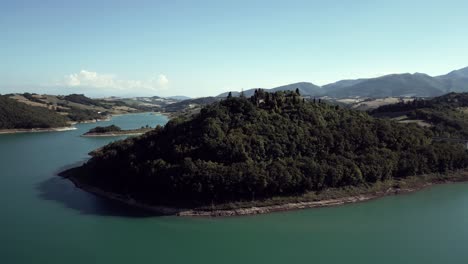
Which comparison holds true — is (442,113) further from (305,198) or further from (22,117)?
(22,117)

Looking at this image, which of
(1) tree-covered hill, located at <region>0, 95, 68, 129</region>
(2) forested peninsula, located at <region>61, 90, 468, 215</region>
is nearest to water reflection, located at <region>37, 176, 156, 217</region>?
(2) forested peninsula, located at <region>61, 90, 468, 215</region>

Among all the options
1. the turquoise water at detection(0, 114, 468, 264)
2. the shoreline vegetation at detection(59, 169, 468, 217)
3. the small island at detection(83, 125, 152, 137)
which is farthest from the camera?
the small island at detection(83, 125, 152, 137)

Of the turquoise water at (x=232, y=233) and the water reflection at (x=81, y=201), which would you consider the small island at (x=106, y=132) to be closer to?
the water reflection at (x=81, y=201)

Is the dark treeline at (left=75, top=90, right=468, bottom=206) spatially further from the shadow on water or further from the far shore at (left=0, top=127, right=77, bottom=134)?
the far shore at (left=0, top=127, right=77, bottom=134)

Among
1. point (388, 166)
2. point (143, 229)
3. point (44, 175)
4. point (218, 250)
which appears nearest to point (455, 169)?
point (388, 166)

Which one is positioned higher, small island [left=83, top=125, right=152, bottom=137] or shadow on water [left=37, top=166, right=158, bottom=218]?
small island [left=83, top=125, right=152, bottom=137]

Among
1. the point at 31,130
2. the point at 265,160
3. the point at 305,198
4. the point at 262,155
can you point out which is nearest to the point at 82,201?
the point at 262,155
